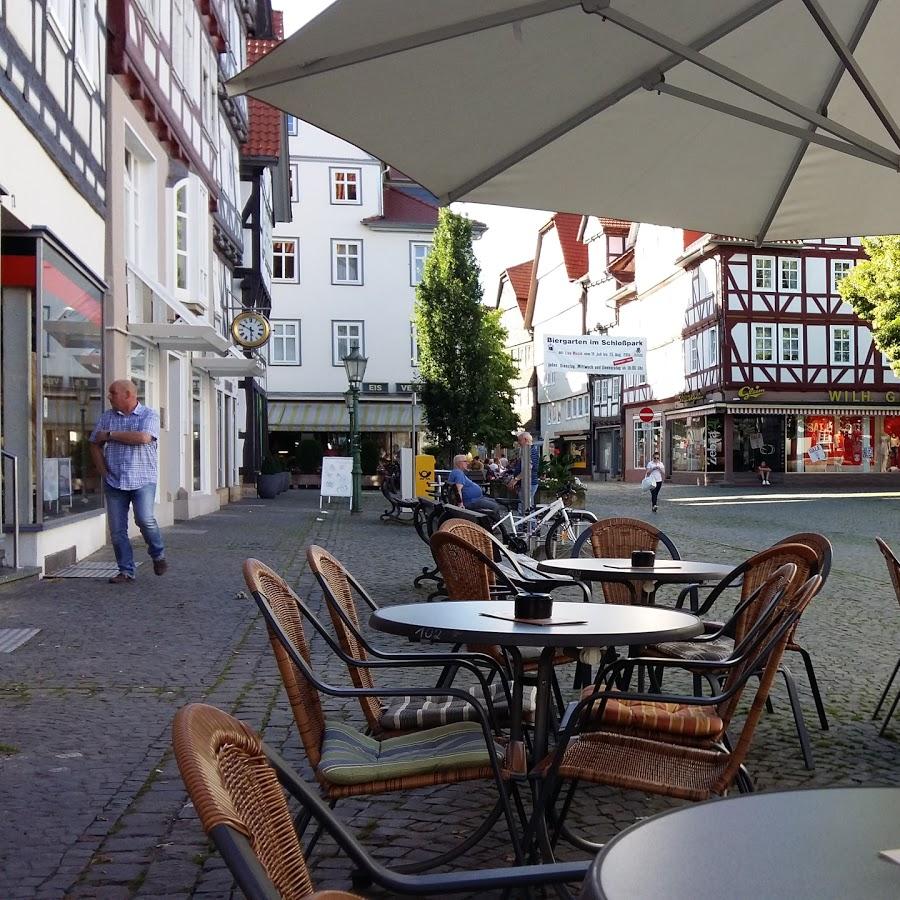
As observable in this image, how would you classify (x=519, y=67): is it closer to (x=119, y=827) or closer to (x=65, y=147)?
(x=119, y=827)

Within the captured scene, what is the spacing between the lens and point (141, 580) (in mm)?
10617

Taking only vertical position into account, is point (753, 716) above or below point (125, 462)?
below

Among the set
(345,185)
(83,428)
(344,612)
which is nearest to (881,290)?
(345,185)

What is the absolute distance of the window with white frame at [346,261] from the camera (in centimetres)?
4634

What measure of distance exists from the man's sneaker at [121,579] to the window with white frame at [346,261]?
36.7m

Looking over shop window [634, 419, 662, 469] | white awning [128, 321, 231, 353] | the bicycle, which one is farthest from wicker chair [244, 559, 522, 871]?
shop window [634, 419, 662, 469]

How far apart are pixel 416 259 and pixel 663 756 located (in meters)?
43.9

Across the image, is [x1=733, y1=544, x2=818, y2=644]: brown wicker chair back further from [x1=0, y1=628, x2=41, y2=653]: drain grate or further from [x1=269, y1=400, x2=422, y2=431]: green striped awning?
[x1=269, y1=400, x2=422, y2=431]: green striped awning

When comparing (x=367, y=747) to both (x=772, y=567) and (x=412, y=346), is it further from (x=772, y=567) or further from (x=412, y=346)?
(x=412, y=346)

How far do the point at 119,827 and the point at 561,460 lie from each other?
14.4m

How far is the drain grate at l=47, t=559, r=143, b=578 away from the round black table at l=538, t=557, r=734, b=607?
584cm

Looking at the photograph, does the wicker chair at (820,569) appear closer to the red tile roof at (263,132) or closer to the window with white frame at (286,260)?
the red tile roof at (263,132)

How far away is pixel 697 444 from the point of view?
47.8 m

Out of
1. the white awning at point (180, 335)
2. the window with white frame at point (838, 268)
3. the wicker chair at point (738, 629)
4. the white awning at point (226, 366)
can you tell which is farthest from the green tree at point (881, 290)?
the wicker chair at point (738, 629)
